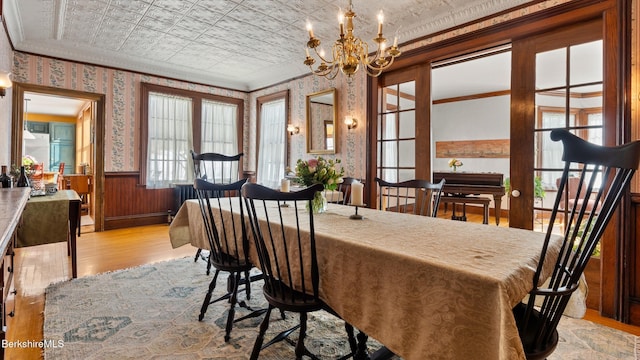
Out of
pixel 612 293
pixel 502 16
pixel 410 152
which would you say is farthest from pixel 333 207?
pixel 502 16

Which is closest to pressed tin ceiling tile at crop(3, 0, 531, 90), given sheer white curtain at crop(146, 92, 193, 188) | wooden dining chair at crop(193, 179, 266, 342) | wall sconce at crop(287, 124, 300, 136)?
sheer white curtain at crop(146, 92, 193, 188)

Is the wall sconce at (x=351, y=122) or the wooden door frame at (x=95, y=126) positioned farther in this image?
the wall sconce at (x=351, y=122)

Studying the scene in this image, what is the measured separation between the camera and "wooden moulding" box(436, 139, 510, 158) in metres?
6.97

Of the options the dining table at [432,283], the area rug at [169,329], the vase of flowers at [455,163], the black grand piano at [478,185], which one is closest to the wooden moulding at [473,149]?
the vase of flowers at [455,163]

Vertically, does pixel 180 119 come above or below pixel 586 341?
above

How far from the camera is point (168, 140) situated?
5.79 metres

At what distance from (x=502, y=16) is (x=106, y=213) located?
605 centimetres

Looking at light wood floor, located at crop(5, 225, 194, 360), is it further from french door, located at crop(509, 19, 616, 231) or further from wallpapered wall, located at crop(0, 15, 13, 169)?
french door, located at crop(509, 19, 616, 231)

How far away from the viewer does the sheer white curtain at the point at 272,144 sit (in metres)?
6.04

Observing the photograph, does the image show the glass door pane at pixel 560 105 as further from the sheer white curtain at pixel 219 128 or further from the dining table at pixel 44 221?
the sheer white curtain at pixel 219 128

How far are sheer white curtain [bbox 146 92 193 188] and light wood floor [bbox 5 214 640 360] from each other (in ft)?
3.17

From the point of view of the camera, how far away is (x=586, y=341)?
2100 mm

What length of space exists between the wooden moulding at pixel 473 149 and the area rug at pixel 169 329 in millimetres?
5281

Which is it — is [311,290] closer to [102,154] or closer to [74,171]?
[102,154]
